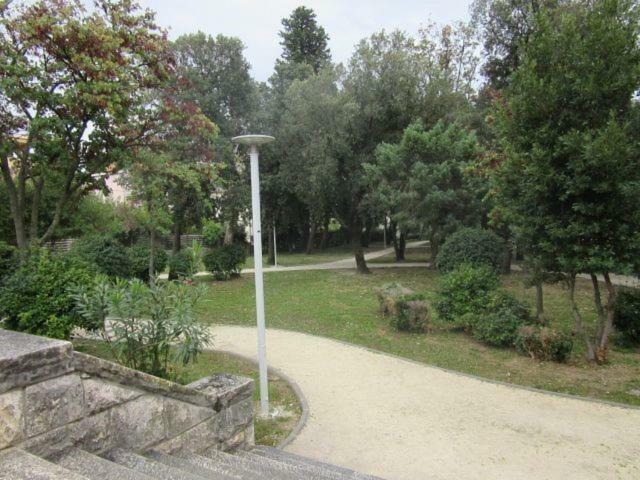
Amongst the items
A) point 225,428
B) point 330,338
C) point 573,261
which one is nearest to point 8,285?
point 225,428

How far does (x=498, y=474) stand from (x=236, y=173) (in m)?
15.5

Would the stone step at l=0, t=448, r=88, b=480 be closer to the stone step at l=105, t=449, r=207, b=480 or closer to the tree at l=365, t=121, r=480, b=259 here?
the stone step at l=105, t=449, r=207, b=480

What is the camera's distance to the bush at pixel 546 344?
7113 mm

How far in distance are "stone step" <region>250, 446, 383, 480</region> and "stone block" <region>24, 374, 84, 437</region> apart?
5.86 ft

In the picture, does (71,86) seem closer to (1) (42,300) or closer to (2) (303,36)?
(1) (42,300)

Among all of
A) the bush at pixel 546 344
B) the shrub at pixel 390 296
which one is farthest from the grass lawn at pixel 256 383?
the bush at pixel 546 344

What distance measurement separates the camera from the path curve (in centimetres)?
416

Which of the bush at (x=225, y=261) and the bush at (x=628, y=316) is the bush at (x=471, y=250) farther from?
the bush at (x=225, y=261)

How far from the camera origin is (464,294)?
9.09 metres

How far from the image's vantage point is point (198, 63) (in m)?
18.1

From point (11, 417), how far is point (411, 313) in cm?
755

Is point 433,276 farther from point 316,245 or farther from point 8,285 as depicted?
point 316,245

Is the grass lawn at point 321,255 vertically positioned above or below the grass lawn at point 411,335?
above

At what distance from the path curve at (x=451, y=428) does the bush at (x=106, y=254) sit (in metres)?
7.53
